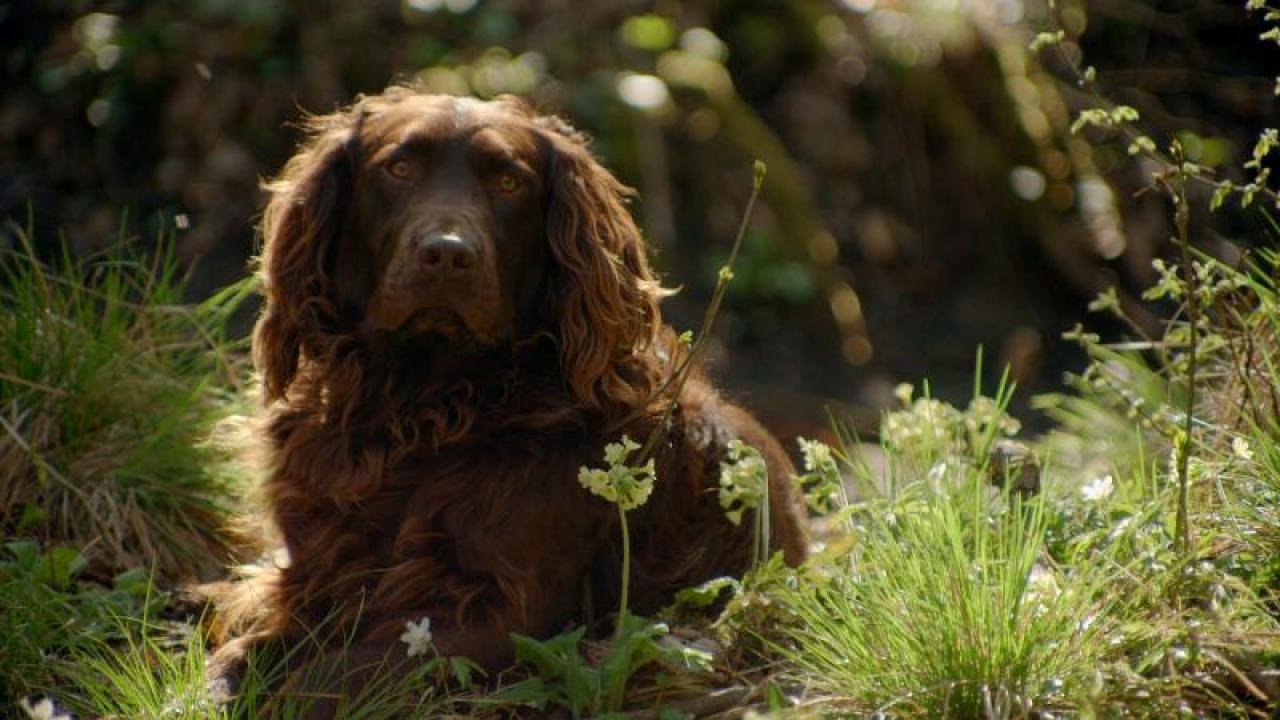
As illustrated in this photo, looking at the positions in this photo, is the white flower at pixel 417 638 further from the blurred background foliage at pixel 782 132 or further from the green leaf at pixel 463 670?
the blurred background foliage at pixel 782 132

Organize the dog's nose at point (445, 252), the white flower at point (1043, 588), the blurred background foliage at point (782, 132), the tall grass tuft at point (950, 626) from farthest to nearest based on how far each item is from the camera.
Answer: the blurred background foliage at point (782, 132)
the dog's nose at point (445, 252)
the white flower at point (1043, 588)
the tall grass tuft at point (950, 626)

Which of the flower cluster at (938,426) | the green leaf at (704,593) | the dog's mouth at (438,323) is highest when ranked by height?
the dog's mouth at (438,323)

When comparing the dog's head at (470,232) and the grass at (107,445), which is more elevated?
the dog's head at (470,232)

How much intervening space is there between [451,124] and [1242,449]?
1685mm

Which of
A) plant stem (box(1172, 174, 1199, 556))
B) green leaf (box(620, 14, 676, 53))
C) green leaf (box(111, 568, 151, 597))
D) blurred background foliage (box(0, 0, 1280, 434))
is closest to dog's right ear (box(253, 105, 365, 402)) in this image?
green leaf (box(111, 568, 151, 597))

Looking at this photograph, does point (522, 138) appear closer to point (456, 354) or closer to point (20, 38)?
point (456, 354)

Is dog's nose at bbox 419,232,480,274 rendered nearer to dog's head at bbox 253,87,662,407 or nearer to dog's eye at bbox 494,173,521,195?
dog's head at bbox 253,87,662,407

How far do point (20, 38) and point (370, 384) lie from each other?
12.3 ft

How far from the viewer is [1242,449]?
3.23 metres

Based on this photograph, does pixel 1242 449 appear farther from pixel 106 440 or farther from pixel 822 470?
pixel 106 440

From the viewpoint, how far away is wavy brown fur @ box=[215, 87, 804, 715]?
11.0ft

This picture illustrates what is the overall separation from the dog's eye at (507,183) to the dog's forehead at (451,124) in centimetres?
6

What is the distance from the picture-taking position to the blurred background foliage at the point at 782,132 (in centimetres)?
648

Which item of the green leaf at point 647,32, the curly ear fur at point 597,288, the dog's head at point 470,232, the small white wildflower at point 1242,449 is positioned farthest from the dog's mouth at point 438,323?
the green leaf at point 647,32
